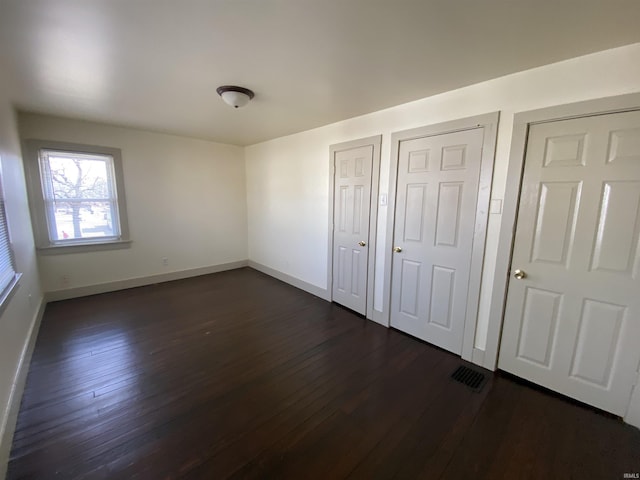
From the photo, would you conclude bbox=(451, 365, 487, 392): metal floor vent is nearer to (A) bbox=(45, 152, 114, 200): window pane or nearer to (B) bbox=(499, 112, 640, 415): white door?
(B) bbox=(499, 112, 640, 415): white door

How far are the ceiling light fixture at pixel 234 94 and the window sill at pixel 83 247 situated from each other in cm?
313

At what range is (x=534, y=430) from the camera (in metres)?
1.78

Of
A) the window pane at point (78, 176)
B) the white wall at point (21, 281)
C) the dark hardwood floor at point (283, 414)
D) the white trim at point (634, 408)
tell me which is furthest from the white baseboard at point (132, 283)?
the white trim at point (634, 408)

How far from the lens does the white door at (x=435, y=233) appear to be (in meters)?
2.42

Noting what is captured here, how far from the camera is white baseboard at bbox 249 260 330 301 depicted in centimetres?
404

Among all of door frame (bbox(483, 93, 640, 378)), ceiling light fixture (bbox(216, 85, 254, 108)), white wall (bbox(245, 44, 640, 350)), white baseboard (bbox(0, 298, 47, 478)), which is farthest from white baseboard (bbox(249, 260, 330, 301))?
white baseboard (bbox(0, 298, 47, 478))

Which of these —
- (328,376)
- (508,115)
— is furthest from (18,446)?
(508,115)

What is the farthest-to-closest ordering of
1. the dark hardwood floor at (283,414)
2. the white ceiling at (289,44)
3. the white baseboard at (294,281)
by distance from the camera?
the white baseboard at (294,281) → the dark hardwood floor at (283,414) → the white ceiling at (289,44)

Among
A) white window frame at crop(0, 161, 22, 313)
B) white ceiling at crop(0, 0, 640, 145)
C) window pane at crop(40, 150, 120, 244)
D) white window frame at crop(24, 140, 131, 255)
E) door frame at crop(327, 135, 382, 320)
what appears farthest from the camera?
window pane at crop(40, 150, 120, 244)

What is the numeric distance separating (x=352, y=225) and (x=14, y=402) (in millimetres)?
3280

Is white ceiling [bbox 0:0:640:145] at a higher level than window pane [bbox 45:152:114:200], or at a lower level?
higher

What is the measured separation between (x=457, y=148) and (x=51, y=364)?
13.6 feet

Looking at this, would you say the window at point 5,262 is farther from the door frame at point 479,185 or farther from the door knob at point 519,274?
the door knob at point 519,274

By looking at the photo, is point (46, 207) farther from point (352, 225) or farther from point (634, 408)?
point (634, 408)
